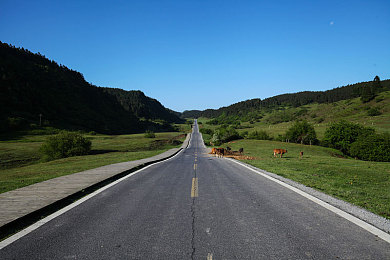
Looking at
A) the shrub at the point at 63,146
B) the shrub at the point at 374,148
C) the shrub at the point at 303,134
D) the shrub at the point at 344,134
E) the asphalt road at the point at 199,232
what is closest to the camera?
the asphalt road at the point at 199,232

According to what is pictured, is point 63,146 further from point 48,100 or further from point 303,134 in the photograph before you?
point 48,100

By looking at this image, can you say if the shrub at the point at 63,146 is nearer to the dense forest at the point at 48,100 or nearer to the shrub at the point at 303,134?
the dense forest at the point at 48,100

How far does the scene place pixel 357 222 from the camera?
4.11 meters

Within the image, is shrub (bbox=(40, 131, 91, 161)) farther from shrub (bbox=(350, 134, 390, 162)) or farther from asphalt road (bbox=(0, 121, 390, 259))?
shrub (bbox=(350, 134, 390, 162))

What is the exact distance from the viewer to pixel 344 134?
47.7 m

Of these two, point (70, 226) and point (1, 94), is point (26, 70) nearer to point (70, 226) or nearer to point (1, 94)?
point (1, 94)

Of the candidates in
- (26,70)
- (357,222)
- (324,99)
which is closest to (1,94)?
(26,70)

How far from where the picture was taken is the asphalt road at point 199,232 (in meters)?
3.10

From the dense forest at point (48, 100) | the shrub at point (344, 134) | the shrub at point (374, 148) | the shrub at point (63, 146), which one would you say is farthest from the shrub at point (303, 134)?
the dense forest at point (48, 100)

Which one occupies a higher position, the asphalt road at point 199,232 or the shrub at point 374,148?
the asphalt road at point 199,232

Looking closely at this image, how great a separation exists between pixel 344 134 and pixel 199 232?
188 feet

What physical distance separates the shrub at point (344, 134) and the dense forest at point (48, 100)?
103 meters

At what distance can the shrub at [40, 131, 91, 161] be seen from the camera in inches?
1314

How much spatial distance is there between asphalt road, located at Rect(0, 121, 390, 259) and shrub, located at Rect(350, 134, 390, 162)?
141ft
